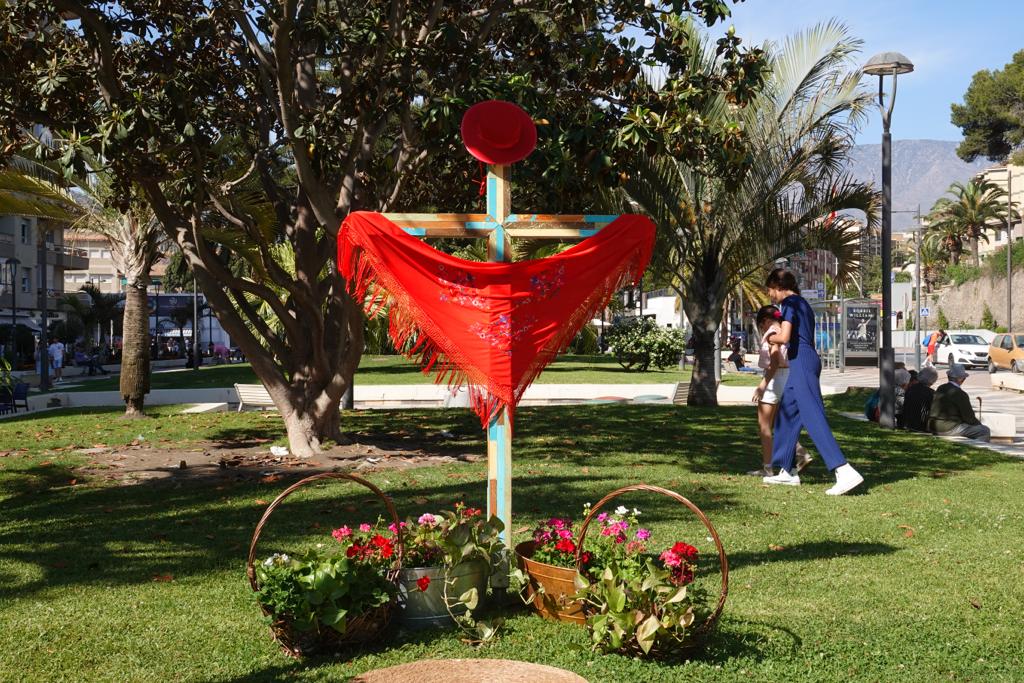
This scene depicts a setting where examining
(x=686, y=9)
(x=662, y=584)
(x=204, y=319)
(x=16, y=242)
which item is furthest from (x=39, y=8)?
(x=204, y=319)

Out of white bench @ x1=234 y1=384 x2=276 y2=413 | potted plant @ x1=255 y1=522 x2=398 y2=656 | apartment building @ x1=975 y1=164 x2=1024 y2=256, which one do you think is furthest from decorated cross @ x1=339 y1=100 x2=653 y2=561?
apartment building @ x1=975 y1=164 x2=1024 y2=256

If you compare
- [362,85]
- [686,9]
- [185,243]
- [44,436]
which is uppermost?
[686,9]

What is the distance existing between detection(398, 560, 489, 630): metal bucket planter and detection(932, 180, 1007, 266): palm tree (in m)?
74.2

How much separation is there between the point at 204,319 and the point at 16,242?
19900 mm

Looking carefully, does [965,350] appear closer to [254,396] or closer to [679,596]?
[254,396]

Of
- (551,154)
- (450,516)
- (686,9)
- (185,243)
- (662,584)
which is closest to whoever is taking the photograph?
(662,584)

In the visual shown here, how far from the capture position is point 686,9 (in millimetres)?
10398

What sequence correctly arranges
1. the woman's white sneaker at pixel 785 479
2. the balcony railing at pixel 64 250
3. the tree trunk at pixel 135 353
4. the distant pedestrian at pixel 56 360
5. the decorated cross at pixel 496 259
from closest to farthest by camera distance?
the decorated cross at pixel 496 259 → the woman's white sneaker at pixel 785 479 → the tree trunk at pixel 135 353 → the distant pedestrian at pixel 56 360 → the balcony railing at pixel 64 250

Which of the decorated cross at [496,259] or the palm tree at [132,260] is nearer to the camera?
the decorated cross at [496,259]

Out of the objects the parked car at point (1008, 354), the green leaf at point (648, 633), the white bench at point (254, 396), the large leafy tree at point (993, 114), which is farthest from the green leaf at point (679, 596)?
the large leafy tree at point (993, 114)

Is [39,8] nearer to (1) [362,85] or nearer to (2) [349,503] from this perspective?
(1) [362,85]

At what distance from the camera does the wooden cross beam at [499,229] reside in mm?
5312

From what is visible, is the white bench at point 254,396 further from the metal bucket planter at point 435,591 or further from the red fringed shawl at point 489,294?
the metal bucket planter at point 435,591

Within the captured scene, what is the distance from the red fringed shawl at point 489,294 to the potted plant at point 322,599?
1.15 metres
